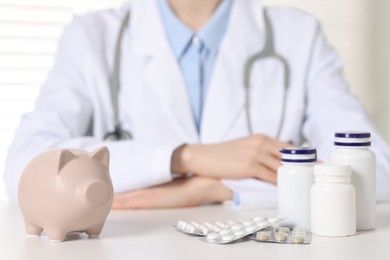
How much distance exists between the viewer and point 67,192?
0.79 metres

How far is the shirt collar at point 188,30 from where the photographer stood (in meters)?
1.46

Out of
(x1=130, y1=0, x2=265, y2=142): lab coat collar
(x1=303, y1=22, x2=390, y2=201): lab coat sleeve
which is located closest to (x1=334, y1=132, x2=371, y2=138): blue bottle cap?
(x1=303, y1=22, x2=390, y2=201): lab coat sleeve

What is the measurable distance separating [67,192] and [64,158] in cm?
4

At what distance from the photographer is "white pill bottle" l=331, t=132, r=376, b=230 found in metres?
0.85

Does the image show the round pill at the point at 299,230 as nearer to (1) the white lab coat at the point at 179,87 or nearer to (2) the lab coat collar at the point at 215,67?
(1) the white lab coat at the point at 179,87

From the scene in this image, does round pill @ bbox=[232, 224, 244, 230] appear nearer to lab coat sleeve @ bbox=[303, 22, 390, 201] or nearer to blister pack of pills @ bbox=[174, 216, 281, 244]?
blister pack of pills @ bbox=[174, 216, 281, 244]

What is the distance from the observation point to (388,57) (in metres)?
2.34

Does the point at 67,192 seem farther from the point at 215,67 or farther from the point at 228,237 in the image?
the point at 215,67

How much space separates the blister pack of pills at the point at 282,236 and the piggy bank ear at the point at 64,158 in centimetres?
22

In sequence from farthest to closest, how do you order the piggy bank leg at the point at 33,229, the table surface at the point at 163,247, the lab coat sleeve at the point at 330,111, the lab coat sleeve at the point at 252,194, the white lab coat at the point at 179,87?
1. the white lab coat at the point at 179,87
2. the lab coat sleeve at the point at 330,111
3. the lab coat sleeve at the point at 252,194
4. the piggy bank leg at the point at 33,229
5. the table surface at the point at 163,247

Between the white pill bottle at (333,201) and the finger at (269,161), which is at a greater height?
the white pill bottle at (333,201)

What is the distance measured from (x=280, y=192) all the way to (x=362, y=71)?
1.57 metres

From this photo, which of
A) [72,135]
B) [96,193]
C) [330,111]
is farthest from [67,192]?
[330,111]

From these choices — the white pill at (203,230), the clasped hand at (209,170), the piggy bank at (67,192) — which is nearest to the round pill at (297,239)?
the white pill at (203,230)
